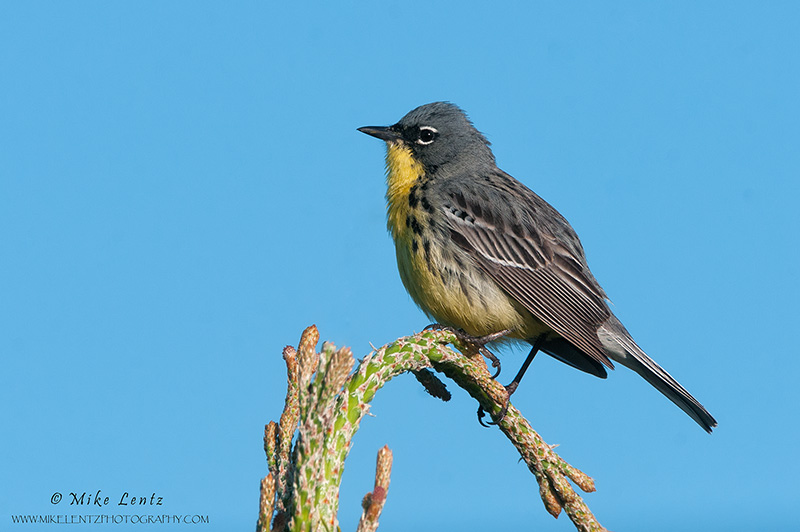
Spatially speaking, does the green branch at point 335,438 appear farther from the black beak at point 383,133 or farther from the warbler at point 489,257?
the black beak at point 383,133

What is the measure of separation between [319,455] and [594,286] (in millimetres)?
5389

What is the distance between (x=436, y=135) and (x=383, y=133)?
0.61m

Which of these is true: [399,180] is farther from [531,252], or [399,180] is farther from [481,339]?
[481,339]

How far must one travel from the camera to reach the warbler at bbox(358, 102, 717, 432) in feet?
24.2

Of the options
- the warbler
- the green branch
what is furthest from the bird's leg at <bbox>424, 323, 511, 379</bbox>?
the green branch

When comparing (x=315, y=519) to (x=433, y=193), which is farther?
(x=433, y=193)

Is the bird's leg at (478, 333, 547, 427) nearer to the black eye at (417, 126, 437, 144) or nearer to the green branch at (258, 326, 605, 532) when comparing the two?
the green branch at (258, 326, 605, 532)

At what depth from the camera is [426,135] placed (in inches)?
354

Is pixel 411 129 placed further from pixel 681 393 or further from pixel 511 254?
pixel 681 393

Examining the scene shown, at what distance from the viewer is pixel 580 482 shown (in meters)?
4.54

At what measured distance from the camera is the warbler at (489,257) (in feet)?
24.2

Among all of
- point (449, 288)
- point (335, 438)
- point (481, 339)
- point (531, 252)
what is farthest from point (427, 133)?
point (335, 438)

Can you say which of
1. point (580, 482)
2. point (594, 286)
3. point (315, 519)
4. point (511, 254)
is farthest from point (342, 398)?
point (594, 286)

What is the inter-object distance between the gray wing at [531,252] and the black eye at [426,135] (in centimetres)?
77
